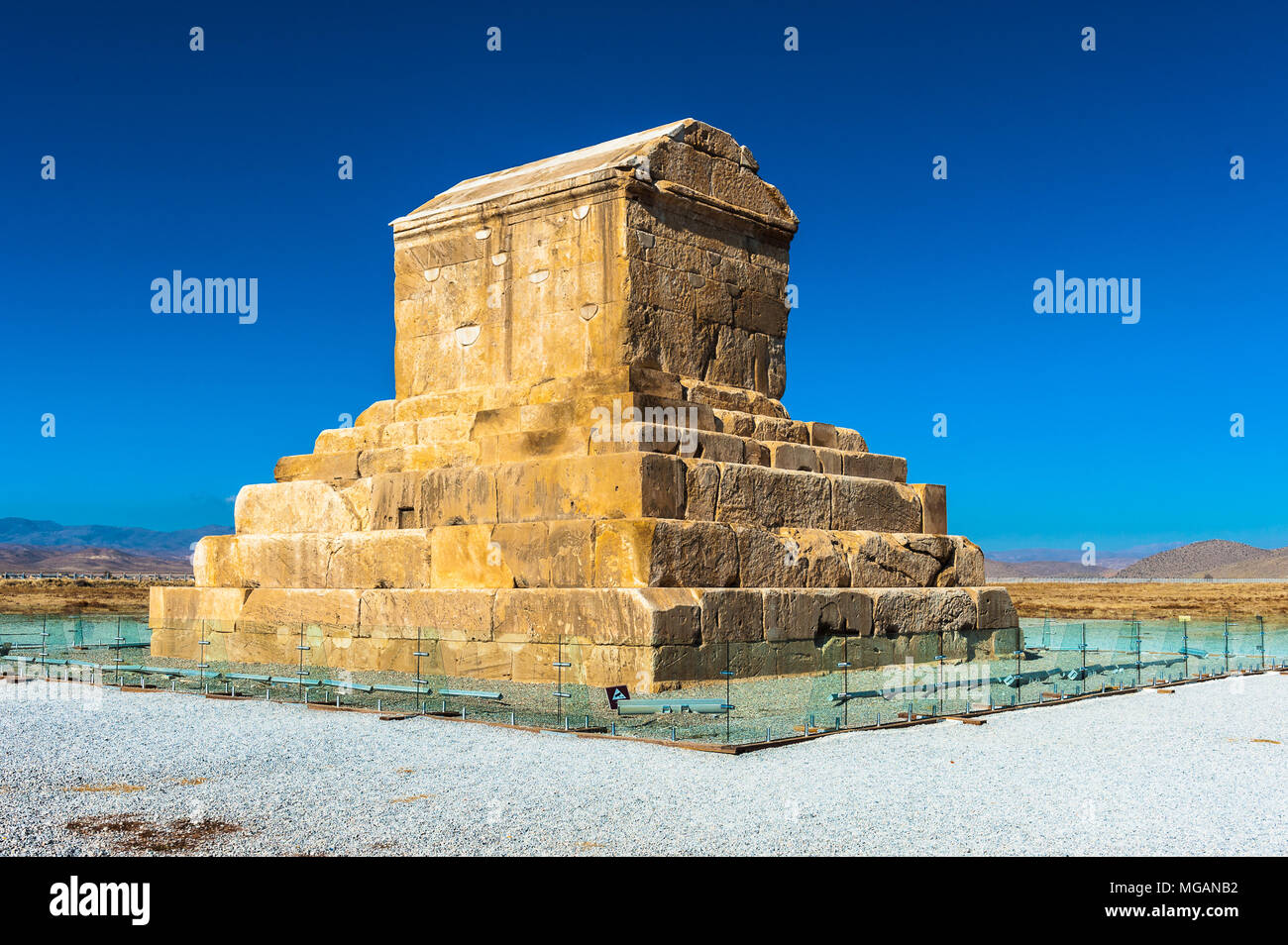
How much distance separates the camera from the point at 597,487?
36.3 feet

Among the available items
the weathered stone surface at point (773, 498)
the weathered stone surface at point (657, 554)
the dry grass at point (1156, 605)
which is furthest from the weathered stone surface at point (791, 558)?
the dry grass at point (1156, 605)

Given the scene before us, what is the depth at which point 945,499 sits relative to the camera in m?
14.5

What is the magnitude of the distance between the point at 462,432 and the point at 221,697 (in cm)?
377

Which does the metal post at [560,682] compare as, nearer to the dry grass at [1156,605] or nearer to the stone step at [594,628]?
the stone step at [594,628]

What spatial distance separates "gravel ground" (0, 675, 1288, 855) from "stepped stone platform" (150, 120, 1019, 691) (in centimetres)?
237

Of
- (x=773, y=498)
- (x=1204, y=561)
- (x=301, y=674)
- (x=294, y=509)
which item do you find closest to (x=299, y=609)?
(x=294, y=509)

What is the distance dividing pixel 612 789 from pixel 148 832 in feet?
7.46

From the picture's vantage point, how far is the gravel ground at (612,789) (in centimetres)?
533

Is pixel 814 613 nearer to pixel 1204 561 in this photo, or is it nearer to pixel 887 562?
pixel 887 562

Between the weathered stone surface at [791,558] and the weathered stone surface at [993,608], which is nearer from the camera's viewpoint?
the weathered stone surface at [791,558]

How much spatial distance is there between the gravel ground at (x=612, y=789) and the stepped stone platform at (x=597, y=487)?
237 cm

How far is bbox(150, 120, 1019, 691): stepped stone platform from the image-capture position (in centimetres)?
1088

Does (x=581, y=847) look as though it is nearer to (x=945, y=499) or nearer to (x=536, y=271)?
(x=536, y=271)
